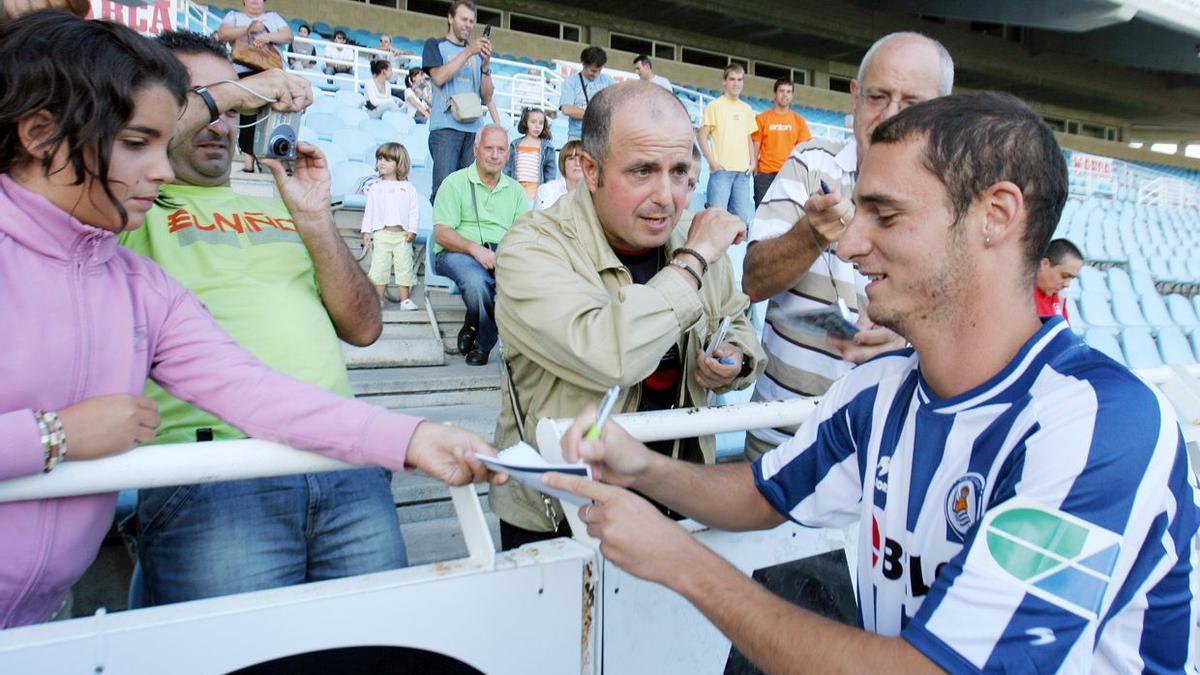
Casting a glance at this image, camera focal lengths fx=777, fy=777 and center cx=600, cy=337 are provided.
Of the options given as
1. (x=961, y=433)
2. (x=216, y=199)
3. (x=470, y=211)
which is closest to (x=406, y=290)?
(x=470, y=211)

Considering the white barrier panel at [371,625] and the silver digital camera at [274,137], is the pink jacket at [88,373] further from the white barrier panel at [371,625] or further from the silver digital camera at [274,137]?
the silver digital camera at [274,137]

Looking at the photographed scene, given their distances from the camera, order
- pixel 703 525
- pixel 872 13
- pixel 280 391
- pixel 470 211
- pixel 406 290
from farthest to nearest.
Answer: pixel 872 13
pixel 406 290
pixel 470 211
pixel 703 525
pixel 280 391

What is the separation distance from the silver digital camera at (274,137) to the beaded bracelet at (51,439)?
96 centimetres

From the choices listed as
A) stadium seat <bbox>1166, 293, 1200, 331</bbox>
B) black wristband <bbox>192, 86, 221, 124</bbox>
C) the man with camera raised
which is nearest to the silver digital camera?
the man with camera raised

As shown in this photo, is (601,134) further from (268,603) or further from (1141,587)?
(1141,587)

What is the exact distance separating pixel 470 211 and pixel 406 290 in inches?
33.0

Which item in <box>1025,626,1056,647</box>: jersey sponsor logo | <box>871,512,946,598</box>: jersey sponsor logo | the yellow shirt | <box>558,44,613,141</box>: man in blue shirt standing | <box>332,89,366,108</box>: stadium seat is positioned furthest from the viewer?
<box>332,89,366,108</box>: stadium seat

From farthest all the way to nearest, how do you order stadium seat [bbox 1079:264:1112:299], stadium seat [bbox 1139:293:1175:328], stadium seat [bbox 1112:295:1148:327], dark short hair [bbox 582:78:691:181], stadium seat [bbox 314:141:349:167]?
stadium seat [bbox 314:141:349:167] → stadium seat [bbox 1139:293:1175:328] → stadium seat [bbox 1079:264:1112:299] → stadium seat [bbox 1112:295:1148:327] → dark short hair [bbox 582:78:691:181]

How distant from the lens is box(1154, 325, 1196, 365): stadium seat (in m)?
7.54

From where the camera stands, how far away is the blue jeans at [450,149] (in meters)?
5.82

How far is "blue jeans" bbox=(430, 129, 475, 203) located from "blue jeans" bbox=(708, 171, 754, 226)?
259cm

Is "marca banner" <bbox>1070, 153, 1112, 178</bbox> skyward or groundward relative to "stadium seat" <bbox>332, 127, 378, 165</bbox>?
skyward

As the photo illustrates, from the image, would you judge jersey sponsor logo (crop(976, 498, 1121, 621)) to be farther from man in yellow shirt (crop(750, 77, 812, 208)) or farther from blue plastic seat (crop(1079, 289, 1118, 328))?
blue plastic seat (crop(1079, 289, 1118, 328))

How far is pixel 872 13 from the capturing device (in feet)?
75.1
